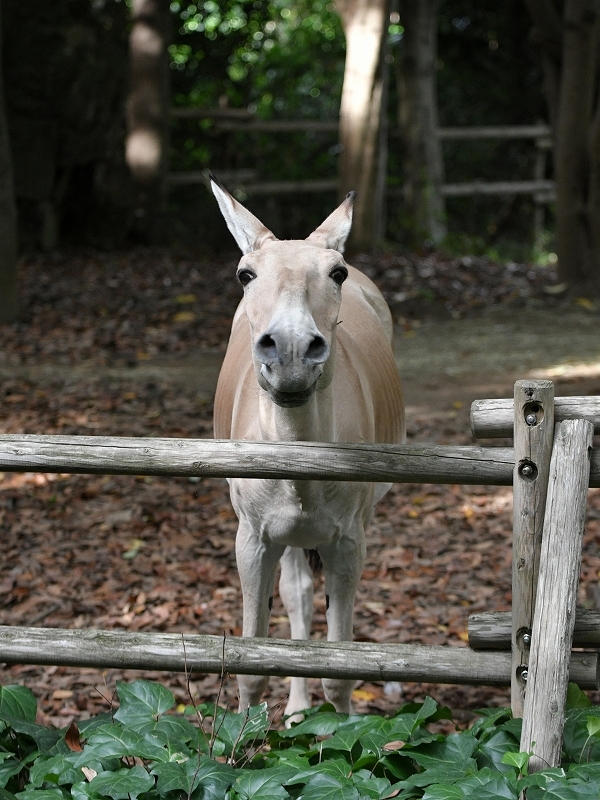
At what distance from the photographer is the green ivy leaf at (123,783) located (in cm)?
269

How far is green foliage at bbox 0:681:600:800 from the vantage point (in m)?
2.68

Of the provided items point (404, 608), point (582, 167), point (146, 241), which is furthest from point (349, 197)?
point (146, 241)

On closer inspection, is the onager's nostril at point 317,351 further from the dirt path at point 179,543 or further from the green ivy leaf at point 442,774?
the dirt path at point 179,543

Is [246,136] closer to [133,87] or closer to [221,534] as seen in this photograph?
[133,87]

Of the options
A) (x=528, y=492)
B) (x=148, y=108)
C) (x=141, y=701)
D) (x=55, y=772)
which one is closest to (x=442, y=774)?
(x=528, y=492)

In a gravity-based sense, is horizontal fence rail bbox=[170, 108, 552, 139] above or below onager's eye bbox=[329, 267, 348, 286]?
above

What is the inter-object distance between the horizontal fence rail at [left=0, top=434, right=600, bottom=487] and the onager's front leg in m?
0.68

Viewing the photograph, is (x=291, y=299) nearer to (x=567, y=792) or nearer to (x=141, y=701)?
(x=141, y=701)

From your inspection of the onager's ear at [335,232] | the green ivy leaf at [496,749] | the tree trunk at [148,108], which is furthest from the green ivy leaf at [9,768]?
the tree trunk at [148,108]

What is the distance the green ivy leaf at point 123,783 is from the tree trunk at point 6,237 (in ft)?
24.4

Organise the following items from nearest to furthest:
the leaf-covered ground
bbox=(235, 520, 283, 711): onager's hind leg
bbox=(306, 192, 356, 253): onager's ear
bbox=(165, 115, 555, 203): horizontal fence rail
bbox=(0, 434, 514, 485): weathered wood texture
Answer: bbox=(0, 434, 514, 485): weathered wood texture
bbox=(306, 192, 356, 253): onager's ear
bbox=(235, 520, 283, 711): onager's hind leg
the leaf-covered ground
bbox=(165, 115, 555, 203): horizontal fence rail

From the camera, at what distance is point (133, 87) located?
14.7 metres

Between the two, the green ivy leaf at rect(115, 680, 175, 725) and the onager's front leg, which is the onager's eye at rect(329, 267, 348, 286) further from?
the green ivy leaf at rect(115, 680, 175, 725)

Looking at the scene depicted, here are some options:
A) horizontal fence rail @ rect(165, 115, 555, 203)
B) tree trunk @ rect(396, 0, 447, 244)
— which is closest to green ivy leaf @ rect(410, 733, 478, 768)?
tree trunk @ rect(396, 0, 447, 244)
